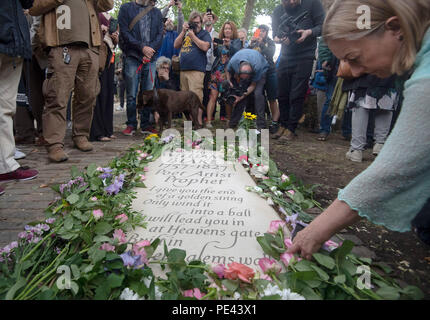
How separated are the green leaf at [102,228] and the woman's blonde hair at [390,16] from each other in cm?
135

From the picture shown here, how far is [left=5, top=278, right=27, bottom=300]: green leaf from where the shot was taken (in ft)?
3.54

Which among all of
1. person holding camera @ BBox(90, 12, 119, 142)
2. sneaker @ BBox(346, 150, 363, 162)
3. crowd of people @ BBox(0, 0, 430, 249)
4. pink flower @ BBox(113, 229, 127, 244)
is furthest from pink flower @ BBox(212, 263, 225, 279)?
person holding camera @ BBox(90, 12, 119, 142)

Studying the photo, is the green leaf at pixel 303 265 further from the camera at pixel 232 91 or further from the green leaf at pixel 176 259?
the camera at pixel 232 91

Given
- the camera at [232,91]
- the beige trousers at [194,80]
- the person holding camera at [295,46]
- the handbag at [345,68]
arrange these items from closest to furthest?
the handbag at [345,68]
the person holding camera at [295,46]
the camera at [232,91]
the beige trousers at [194,80]

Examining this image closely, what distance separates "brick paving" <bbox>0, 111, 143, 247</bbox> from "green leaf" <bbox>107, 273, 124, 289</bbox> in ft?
2.63

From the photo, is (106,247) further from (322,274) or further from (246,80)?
(246,80)

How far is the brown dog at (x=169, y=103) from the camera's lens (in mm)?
4547

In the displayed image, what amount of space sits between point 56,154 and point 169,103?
6.56ft

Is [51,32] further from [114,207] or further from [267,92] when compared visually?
[267,92]

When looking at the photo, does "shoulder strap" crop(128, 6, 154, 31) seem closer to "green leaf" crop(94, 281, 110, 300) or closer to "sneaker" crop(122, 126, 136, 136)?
"sneaker" crop(122, 126, 136, 136)

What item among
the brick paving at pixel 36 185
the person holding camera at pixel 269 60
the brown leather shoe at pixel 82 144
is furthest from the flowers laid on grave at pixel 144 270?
the person holding camera at pixel 269 60

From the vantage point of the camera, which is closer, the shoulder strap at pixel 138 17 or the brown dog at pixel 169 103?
the shoulder strap at pixel 138 17

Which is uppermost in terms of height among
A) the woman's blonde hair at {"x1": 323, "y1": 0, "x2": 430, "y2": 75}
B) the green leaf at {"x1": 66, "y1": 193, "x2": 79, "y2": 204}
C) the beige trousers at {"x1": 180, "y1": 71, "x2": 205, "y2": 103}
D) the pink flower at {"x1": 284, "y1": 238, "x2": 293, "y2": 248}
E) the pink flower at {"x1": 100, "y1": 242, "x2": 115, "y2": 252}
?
the woman's blonde hair at {"x1": 323, "y1": 0, "x2": 430, "y2": 75}
